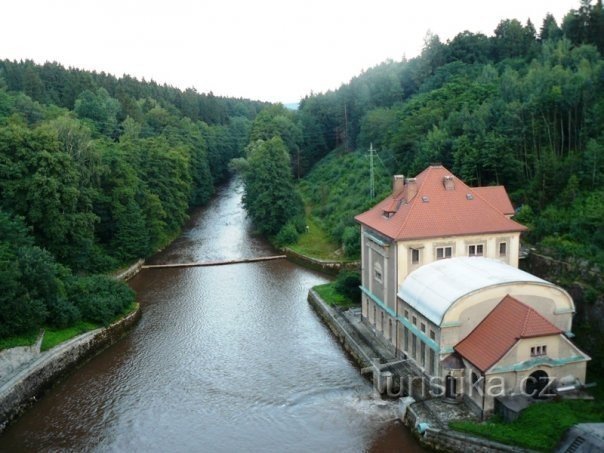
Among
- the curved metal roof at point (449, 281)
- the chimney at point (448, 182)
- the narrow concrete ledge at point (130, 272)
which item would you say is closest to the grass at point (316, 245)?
the narrow concrete ledge at point (130, 272)

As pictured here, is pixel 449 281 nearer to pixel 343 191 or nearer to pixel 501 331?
pixel 501 331

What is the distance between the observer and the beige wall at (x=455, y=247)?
80.7 feet

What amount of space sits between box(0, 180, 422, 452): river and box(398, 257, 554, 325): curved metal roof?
14.1ft

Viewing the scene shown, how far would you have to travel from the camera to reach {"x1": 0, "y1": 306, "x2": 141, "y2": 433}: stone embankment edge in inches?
879

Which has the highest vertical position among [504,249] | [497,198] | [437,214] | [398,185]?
[398,185]

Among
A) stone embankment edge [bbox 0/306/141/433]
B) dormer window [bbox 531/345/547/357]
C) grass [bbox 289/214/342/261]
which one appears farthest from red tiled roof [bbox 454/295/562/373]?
grass [bbox 289/214/342/261]

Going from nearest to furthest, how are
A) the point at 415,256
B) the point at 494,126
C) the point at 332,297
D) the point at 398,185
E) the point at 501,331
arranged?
the point at 501,331 → the point at 415,256 → the point at 398,185 → the point at 332,297 → the point at 494,126

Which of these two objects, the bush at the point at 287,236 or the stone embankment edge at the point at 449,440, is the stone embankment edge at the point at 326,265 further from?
the stone embankment edge at the point at 449,440

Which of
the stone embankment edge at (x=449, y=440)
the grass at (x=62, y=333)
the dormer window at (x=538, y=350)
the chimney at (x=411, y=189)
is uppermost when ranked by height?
the chimney at (x=411, y=189)

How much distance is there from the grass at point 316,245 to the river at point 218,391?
7.40 metres

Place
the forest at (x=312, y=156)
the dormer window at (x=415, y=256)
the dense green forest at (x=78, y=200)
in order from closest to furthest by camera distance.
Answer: the dormer window at (x=415, y=256)
the dense green forest at (x=78, y=200)
the forest at (x=312, y=156)

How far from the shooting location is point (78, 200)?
127 feet

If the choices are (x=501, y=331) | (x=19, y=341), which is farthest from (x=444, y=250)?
(x=19, y=341)

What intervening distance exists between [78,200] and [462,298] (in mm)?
28102
